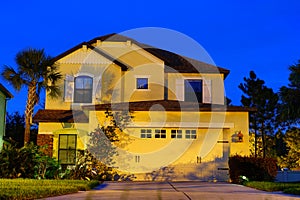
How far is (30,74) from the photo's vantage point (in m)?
22.8

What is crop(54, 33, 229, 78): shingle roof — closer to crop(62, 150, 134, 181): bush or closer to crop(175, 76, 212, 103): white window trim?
crop(175, 76, 212, 103): white window trim

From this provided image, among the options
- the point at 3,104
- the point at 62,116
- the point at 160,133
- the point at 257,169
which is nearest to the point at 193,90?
the point at 160,133

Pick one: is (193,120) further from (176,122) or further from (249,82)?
(249,82)

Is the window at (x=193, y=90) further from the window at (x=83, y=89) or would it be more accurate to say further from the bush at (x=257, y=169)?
the bush at (x=257, y=169)

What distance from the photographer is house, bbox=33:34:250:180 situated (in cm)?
2048

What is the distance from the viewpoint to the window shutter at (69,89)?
2488 centimetres

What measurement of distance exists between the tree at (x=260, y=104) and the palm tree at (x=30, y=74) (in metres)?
17.4

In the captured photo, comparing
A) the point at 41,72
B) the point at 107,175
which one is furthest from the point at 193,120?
the point at 41,72

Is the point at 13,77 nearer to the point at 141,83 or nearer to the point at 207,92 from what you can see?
the point at 141,83

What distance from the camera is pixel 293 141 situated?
112 feet

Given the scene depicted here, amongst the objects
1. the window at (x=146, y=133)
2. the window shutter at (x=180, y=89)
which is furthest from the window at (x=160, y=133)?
the window shutter at (x=180, y=89)

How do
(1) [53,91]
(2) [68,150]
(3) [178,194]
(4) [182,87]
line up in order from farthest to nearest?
(4) [182,87]
(1) [53,91]
(2) [68,150]
(3) [178,194]

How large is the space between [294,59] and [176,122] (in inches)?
274

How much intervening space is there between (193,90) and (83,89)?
6212 mm
